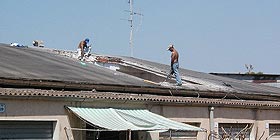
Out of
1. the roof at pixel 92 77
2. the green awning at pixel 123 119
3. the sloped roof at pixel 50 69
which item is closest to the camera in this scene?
the green awning at pixel 123 119

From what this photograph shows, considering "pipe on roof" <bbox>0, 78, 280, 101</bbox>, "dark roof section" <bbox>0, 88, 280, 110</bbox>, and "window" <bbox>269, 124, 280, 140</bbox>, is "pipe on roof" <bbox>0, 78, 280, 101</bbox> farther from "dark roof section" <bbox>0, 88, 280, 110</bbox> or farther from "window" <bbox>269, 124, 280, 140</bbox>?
"window" <bbox>269, 124, 280, 140</bbox>

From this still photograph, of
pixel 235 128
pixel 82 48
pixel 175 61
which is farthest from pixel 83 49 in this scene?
pixel 235 128

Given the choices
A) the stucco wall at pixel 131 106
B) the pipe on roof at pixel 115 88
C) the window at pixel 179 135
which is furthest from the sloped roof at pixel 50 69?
the window at pixel 179 135

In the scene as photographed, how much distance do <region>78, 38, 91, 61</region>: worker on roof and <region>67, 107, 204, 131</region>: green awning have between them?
245 inches

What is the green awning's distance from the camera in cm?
1459

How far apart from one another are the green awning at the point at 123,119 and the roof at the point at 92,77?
0.67m

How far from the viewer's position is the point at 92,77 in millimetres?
17109

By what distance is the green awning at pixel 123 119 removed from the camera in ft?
47.9

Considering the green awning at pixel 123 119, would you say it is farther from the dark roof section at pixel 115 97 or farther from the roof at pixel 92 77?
the roof at pixel 92 77

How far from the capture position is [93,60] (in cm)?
2262

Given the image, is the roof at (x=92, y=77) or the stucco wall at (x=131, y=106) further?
the roof at (x=92, y=77)

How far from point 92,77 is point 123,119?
230cm

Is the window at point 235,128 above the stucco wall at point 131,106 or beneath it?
beneath

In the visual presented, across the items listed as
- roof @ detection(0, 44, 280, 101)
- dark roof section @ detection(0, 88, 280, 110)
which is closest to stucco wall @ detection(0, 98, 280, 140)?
dark roof section @ detection(0, 88, 280, 110)
